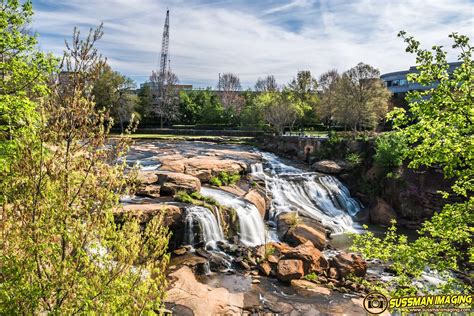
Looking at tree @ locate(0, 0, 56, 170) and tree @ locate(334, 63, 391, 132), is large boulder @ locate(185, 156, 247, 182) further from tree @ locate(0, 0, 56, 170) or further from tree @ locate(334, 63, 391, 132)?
tree @ locate(334, 63, 391, 132)

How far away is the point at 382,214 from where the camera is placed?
2684 centimetres

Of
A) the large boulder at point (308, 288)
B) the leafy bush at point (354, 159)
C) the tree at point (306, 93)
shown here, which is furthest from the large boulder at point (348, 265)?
the tree at point (306, 93)

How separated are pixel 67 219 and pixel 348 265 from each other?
14508mm

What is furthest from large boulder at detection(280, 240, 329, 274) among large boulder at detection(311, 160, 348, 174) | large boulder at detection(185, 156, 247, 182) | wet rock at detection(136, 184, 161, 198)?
large boulder at detection(311, 160, 348, 174)

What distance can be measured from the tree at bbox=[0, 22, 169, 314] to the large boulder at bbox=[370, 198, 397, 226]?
25.1 m

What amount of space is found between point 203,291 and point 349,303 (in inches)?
236

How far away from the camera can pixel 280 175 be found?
30.6 m

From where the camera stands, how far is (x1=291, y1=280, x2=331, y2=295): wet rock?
1419 cm

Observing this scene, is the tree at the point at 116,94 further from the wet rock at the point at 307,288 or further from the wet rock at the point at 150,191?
the wet rock at the point at 307,288

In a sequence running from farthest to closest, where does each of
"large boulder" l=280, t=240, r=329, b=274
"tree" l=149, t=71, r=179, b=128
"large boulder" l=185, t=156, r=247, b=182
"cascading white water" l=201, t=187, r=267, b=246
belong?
"tree" l=149, t=71, r=179, b=128, "large boulder" l=185, t=156, r=247, b=182, "cascading white water" l=201, t=187, r=267, b=246, "large boulder" l=280, t=240, r=329, b=274

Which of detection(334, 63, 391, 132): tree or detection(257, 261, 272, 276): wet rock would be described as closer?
detection(257, 261, 272, 276): wet rock

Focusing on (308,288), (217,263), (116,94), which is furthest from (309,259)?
(116,94)

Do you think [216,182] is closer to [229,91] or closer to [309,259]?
[309,259]

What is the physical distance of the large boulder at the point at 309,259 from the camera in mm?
15877
